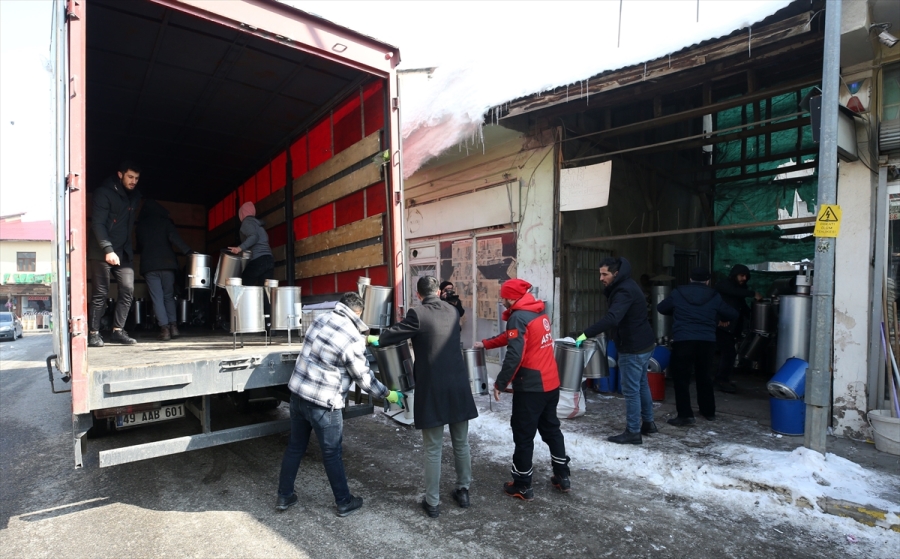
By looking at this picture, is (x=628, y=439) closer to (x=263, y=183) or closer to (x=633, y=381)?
(x=633, y=381)

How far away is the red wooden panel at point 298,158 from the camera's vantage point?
6.29 metres

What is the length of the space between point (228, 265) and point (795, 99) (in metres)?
8.65

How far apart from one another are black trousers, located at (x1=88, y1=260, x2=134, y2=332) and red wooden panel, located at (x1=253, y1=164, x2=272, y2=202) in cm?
289

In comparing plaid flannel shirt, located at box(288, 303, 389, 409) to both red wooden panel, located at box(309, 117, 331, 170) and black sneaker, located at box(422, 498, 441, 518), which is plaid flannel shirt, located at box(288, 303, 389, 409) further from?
red wooden panel, located at box(309, 117, 331, 170)

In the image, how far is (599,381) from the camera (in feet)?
23.0

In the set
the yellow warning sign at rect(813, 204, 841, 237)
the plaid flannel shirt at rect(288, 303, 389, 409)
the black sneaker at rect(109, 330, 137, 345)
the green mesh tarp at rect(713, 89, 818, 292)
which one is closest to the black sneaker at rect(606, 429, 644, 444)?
the yellow warning sign at rect(813, 204, 841, 237)

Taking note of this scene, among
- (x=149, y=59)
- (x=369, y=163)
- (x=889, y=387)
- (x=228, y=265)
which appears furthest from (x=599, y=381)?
(x=149, y=59)

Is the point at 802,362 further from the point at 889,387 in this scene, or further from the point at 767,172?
the point at 767,172

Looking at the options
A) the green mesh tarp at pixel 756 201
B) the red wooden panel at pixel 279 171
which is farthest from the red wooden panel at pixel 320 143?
the green mesh tarp at pixel 756 201

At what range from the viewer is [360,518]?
11.2 feet

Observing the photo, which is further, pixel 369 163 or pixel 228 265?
pixel 228 265

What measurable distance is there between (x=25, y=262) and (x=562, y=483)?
45.0 m

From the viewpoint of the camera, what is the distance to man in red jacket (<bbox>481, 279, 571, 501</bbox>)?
3.66m

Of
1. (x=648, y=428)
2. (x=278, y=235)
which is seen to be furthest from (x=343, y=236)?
(x=648, y=428)
